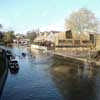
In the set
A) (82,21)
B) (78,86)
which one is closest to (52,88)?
(78,86)

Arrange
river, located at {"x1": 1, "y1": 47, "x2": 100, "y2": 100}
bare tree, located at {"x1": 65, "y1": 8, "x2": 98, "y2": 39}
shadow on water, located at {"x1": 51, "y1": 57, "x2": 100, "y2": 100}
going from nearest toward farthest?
river, located at {"x1": 1, "y1": 47, "x2": 100, "y2": 100} < shadow on water, located at {"x1": 51, "y1": 57, "x2": 100, "y2": 100} < bare tree, located at {"x1": 65, "y1": 8, "x2": 98, "y2": 39}

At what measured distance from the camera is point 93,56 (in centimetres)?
6238

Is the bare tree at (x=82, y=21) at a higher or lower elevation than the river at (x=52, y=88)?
higher

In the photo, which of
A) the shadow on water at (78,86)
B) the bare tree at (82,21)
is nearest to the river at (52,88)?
the shadow on water at (78,86)

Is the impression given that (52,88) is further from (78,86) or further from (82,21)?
(82,21)

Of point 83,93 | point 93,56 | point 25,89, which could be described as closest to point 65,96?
point 83,93

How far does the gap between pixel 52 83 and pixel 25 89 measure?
512 centimetres

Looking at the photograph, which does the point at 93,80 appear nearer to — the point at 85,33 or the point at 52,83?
the point at 52,83

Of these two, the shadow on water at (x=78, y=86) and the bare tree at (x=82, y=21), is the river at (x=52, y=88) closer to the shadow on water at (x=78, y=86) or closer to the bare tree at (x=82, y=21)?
the shadow on water at (x=78, y=86)

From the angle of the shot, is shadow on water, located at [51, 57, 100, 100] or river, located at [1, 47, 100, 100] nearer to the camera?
river, located at [1, 47, 100, 100]

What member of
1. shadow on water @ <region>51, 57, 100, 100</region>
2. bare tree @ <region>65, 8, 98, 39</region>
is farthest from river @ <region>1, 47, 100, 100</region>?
bare tree @ <region>65, 8, 98, 39</region>

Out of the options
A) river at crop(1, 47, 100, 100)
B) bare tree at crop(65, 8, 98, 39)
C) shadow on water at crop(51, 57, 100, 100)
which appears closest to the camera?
river at crop(1, 47, 100, 100)

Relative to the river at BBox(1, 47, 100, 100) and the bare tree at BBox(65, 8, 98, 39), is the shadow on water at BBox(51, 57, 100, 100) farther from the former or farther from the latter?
the bare tree at BBox(65, 8, 98, 39)

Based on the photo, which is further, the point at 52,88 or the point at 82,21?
the point at 82,21
